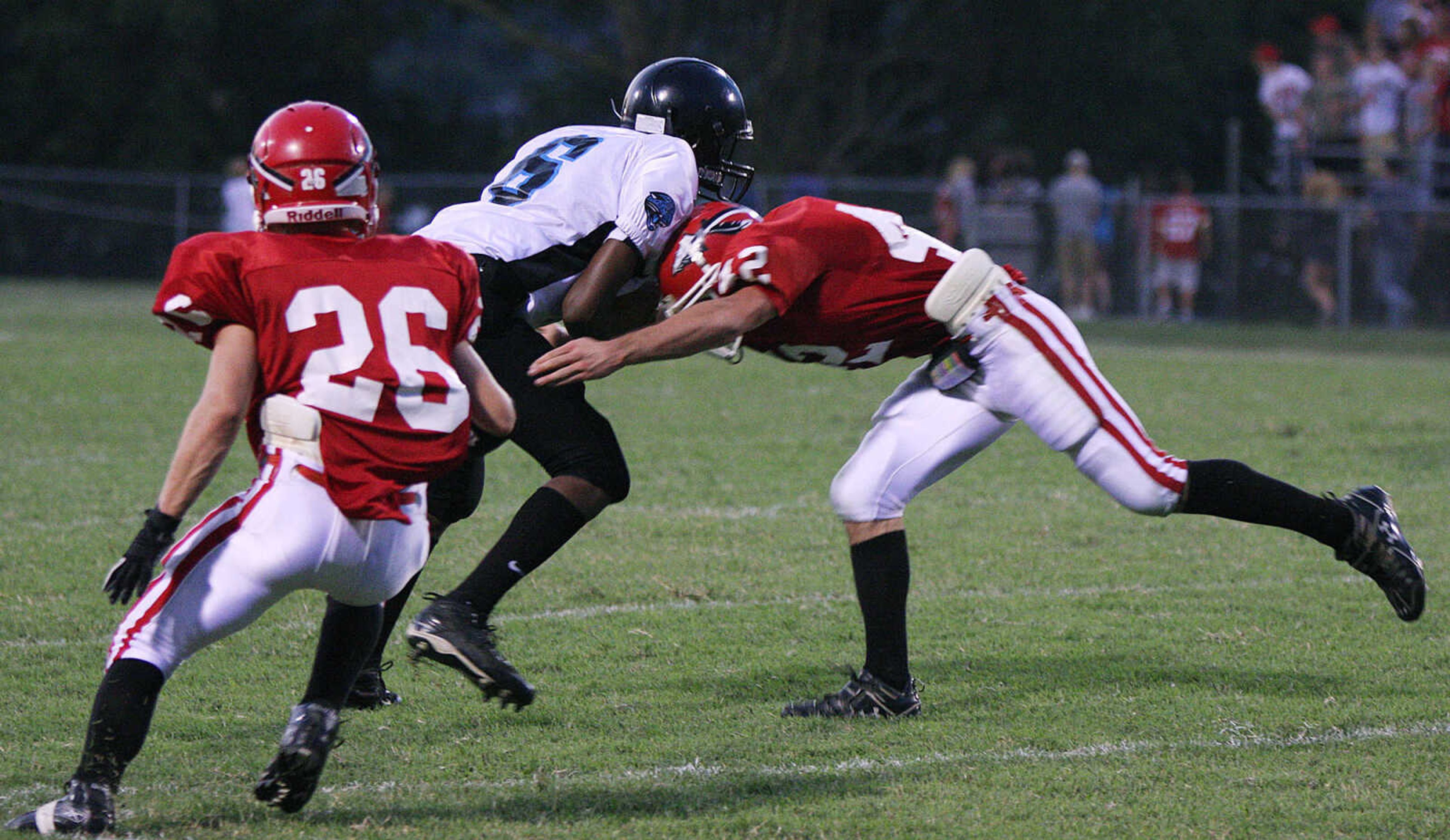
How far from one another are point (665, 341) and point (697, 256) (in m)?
0.37

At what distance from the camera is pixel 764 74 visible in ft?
85.8

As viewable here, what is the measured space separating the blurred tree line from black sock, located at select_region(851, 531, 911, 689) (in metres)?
21.6

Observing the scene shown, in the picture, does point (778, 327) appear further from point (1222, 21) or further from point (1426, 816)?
point (1222, 21)

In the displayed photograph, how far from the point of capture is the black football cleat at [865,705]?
416 centimetres

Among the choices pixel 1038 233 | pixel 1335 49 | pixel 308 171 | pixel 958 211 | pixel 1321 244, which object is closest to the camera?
pixel 308 171

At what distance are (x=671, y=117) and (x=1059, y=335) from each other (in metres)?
1.13

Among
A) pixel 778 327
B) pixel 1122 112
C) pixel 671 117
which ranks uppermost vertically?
pixel 671 117

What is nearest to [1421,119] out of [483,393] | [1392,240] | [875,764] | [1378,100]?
[1378,100]

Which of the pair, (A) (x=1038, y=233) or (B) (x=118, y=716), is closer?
(B) (x=118, y=716)

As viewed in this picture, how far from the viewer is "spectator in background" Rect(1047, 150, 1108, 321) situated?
18359mm

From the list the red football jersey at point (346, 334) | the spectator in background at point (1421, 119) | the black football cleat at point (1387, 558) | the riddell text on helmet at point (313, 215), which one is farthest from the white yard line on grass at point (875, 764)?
the spectator in background at point (1421, 119)

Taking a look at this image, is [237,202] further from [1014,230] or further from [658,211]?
[658,211]

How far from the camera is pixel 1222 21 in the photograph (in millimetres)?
27234

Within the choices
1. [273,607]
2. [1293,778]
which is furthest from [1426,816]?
[273,607]
